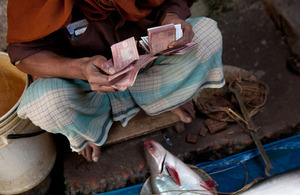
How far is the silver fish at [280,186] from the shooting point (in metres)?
1.67

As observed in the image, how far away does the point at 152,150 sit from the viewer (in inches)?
79.0

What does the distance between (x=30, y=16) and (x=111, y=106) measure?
787 mm

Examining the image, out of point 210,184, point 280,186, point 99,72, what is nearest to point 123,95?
point 99,72

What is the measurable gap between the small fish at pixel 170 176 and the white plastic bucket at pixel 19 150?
800 mm

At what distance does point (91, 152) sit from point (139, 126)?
0.43 m

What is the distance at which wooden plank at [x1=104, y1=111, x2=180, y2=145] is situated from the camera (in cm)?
207

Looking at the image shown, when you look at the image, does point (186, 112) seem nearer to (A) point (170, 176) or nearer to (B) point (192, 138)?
(B) point (192, 138)

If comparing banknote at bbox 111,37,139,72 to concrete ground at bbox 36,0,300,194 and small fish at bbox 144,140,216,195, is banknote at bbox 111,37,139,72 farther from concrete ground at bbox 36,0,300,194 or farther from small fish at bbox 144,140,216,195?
concrete ground at bbox 36,0,300,194

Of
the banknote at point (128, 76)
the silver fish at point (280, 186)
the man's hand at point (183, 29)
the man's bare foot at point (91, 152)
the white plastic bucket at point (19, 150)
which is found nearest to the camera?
the banknote at point (128, 76)

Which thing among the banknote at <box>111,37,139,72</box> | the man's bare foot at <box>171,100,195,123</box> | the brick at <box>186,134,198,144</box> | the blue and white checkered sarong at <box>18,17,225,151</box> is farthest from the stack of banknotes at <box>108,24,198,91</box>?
the brick at <box>186,134,198,144</box>

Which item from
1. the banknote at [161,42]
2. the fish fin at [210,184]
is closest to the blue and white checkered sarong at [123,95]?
the banknote at [161,42]

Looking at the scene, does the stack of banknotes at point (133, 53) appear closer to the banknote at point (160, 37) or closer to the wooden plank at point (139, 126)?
the banknote at point (160, 37)

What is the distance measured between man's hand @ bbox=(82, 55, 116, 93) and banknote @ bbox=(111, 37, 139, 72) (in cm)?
4

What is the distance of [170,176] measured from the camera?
1921 mm
